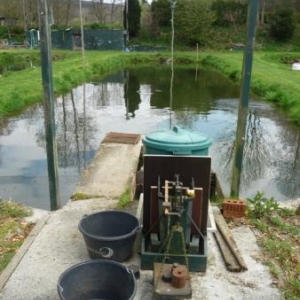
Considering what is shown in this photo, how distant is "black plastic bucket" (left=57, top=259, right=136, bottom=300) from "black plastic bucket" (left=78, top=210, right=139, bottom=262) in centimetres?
28

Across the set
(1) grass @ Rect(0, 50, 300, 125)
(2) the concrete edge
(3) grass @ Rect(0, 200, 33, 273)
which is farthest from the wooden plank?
(1) grass @ Rect(0, 50, 300, 125)

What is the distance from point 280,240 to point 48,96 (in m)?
3.35

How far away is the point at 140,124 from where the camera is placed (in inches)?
522

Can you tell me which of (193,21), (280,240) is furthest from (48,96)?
(193,21)

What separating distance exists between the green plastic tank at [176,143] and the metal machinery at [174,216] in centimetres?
27

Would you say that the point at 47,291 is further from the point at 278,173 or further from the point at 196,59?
the point at 196,59

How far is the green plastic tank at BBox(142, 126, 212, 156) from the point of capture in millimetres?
4301

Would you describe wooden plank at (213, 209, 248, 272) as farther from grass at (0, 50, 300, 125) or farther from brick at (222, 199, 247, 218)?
grass at (0, 50, 300, 125)

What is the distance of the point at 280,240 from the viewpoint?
4.74 metres

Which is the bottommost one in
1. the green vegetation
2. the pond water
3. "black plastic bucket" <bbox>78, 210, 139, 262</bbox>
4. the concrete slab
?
the pond water

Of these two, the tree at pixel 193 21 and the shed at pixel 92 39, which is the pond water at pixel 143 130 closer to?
the tree at pixel 193 21

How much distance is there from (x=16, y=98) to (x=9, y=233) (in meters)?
11.1

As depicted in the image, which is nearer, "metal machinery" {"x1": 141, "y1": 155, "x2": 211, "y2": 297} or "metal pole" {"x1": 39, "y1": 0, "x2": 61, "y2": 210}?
"metal machinery" {"x1": 141, "y1": 155, "x2": 211, "y2": 297}

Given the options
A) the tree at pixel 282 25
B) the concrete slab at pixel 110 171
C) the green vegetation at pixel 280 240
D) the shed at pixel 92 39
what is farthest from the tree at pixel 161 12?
the green vegetation at pixel 280 240
